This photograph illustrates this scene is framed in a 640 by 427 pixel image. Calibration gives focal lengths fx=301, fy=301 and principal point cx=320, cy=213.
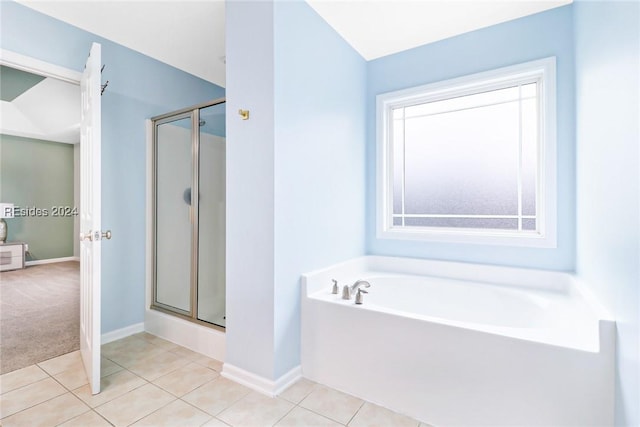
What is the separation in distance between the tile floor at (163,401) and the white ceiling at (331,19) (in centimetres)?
243

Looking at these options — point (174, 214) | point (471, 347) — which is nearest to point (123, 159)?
point (174, 214)

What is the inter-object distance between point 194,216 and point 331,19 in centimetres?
182

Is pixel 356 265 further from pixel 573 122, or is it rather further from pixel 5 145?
pixel 5 145

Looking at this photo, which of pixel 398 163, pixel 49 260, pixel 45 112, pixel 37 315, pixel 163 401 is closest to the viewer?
pixel 163 401

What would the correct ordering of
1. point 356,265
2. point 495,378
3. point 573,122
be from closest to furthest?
point 495,378 < point 573,122 < point 356,265

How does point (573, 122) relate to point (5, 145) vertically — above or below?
below

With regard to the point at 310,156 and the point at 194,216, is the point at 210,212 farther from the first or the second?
the point at 310,156

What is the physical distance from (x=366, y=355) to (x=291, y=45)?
1.88 meters

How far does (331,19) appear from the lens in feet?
7.06

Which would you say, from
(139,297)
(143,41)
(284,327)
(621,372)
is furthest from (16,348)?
(621,372)

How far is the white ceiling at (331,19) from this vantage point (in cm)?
203

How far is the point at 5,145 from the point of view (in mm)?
4258

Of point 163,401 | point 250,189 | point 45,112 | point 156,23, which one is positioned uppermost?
point 156,23

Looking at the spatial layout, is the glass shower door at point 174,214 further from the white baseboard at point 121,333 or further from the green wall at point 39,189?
the green wall at point 39,189
